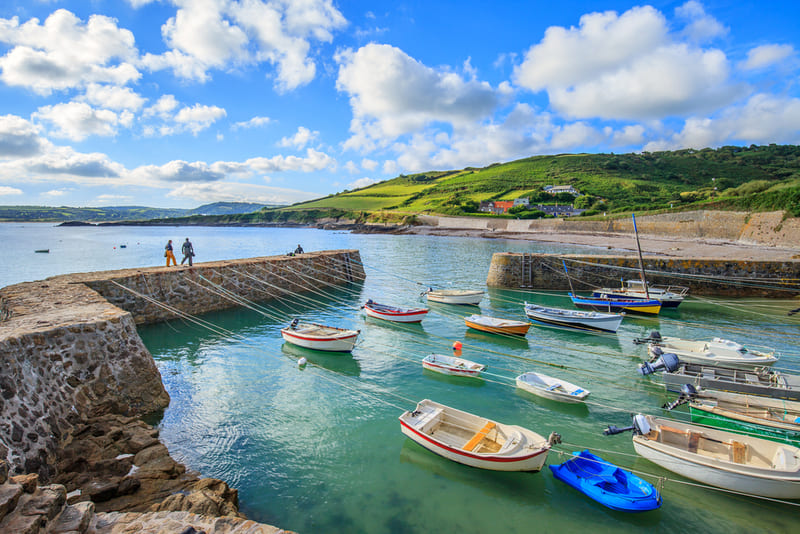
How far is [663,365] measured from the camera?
13.9 meters

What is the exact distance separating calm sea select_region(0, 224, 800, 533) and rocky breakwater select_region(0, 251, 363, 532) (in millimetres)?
1265

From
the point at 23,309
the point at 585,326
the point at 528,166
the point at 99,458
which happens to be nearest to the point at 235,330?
the point at 23,309

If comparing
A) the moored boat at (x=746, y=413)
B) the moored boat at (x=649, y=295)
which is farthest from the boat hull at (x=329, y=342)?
the moored boat at (x=649, y=295)

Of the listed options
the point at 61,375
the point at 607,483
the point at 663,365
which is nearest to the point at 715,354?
the point at 663,365

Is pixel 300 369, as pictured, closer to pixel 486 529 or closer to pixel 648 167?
pixel 486 529

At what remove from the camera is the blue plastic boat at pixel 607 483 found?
26.0 feet

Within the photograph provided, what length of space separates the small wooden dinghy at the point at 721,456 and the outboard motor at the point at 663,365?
439 centimetres

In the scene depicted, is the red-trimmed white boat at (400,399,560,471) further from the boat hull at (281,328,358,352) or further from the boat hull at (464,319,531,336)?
the boat hull at (464,319,531,336)

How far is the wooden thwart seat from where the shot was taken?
370 inches

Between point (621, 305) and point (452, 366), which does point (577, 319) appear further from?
point (452, 366)

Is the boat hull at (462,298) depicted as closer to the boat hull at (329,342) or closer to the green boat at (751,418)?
the boat hull at (329,342)

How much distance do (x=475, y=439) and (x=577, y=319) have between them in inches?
553

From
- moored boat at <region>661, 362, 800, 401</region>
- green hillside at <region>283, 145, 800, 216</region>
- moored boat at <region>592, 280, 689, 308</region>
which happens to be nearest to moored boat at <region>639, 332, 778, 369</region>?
moored boat at <region>661, 362, 800, 401</region>

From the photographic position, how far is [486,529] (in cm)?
769
